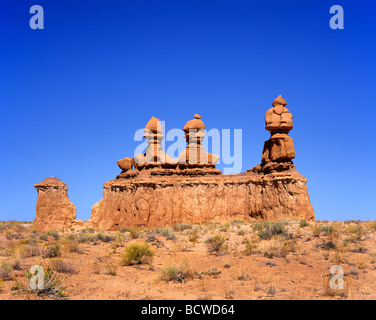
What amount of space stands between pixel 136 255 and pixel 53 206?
28.4m

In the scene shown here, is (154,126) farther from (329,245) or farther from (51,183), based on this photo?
(329,245)

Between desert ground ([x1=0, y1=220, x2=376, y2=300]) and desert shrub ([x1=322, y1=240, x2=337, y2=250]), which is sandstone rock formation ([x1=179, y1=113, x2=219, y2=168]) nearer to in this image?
desert ground ([x1=0, y1=220, x2=376, y2=300])

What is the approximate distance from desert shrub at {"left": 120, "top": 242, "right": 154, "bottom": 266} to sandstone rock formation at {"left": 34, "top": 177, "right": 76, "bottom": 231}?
26396 mm

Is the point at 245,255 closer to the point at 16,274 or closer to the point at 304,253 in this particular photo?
the point at 304,253

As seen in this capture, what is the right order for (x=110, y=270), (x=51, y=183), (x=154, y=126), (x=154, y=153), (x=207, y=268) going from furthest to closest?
(x=51, y=183) → (x=154, y=126) → (x=154, y=153) → (x=207, y=268) → (x=110, y=270)

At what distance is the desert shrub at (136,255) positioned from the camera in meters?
14.7

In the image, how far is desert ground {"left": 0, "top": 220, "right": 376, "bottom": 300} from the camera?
34.3 feet

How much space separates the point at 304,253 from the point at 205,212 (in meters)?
20.5

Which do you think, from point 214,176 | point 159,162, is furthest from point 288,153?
point 159,162

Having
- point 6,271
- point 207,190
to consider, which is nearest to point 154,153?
point 207,190

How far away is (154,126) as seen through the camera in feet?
132

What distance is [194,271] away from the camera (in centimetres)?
1294

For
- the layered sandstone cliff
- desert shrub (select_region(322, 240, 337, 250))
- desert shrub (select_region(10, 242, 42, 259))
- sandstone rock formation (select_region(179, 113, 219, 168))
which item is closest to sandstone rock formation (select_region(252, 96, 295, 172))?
the layered sandstone cliff

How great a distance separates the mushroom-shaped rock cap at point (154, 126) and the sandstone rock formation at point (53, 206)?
11949 millimetres
